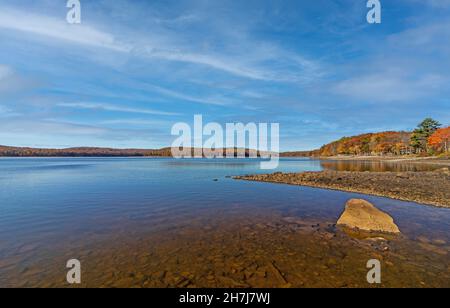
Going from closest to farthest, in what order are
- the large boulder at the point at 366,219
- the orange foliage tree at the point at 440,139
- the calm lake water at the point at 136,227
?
the calm lake water at the point at 136,227 → the large boulder at the point at 366,219 → the orange foliage tree at the point at 440,139

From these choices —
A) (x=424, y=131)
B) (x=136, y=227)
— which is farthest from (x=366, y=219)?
(x=424, y=131)

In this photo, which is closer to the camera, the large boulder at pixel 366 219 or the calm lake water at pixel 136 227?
the calm lake water at pixel 136 227

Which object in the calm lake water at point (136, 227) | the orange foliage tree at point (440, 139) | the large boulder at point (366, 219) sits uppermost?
the orange foliage tree at point (440, 139)

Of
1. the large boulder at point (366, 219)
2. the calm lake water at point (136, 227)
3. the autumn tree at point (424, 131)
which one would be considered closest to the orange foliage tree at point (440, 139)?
the autumn tree at point (424, 131)

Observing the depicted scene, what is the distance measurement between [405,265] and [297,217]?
6307 millimetres

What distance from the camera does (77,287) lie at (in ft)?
20.4

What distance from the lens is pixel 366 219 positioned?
1094 centimetres

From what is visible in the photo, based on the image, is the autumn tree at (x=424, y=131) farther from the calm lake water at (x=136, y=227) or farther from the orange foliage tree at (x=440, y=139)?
the calm lake water at (x=136, y=227)

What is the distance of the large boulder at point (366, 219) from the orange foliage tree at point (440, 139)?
113 meters

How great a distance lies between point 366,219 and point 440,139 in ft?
382

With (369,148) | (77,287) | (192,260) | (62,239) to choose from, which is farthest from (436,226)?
(369,148)

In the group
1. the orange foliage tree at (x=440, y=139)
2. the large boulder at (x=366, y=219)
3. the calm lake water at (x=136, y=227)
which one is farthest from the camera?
the orange foliage tree at (x=440, y=139)

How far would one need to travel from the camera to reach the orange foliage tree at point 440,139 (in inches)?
3506

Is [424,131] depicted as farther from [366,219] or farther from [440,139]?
[366,219]
